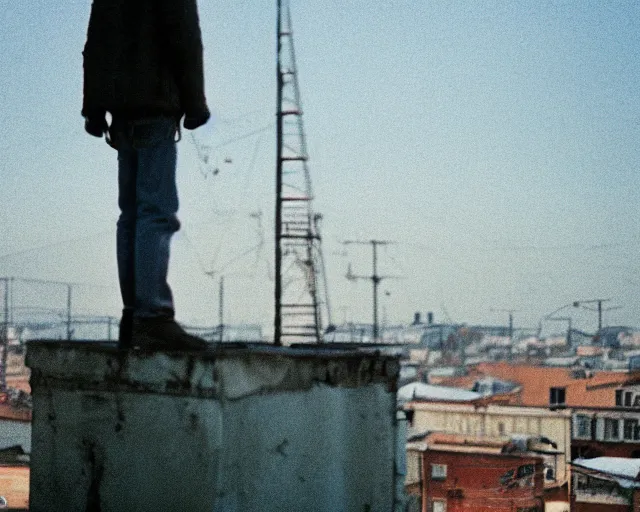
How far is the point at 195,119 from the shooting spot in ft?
7.96

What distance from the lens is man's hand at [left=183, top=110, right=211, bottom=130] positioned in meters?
2.41

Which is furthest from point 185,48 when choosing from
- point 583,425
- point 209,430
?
point 583,425

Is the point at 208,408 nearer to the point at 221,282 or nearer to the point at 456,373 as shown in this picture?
the point at 221,282

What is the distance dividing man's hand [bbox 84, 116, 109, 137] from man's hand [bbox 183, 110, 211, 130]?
22 cm

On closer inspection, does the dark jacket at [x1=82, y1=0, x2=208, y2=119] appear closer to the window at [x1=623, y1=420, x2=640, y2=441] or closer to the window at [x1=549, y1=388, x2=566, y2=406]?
the window at [x1=623, y1=420, x2=640, y2=441]

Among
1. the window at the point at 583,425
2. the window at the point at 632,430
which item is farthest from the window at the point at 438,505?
the window at the point at 632,430

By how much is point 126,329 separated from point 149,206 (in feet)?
1.06

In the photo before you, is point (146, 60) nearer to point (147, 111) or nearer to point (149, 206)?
point (147, 111)

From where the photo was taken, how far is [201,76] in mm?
2395

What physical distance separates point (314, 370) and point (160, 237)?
1.76 feet

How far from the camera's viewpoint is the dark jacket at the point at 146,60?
2316mm

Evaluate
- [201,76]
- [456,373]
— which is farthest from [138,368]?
[456,373]

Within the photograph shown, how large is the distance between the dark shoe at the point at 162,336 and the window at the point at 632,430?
29297 millimetres

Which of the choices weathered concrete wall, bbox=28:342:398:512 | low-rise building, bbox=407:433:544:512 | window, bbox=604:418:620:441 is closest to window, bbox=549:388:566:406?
window, bbox=604:418:620:441
